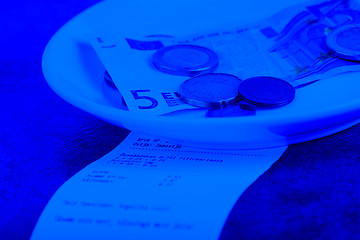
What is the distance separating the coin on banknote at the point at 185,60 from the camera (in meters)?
0.69

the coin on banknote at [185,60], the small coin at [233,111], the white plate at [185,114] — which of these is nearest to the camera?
the white plate at [185,114]

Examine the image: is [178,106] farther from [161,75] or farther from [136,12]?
[136,12]

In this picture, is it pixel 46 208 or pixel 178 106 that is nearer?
pixel 46 208

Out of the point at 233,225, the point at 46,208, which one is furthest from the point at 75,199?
the point at 233,225

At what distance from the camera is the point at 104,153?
575mm

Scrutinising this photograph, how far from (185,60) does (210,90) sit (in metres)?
0.11

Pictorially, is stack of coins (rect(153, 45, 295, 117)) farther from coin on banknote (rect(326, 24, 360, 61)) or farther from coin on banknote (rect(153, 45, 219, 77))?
coin on banknote (rect(326, 24, 360, 61))

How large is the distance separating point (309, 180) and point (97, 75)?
0.38m

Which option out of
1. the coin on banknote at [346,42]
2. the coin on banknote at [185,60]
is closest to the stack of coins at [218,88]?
the coin on banknote at [185,60]

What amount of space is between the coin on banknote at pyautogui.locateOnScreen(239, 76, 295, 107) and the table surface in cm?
7

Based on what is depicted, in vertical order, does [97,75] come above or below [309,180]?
above

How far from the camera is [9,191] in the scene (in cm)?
53

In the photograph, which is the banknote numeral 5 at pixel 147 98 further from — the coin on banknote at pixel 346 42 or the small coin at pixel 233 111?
the coin on banknote at pixel 346 42

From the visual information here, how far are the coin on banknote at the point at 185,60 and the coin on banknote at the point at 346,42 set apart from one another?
0.61ft
